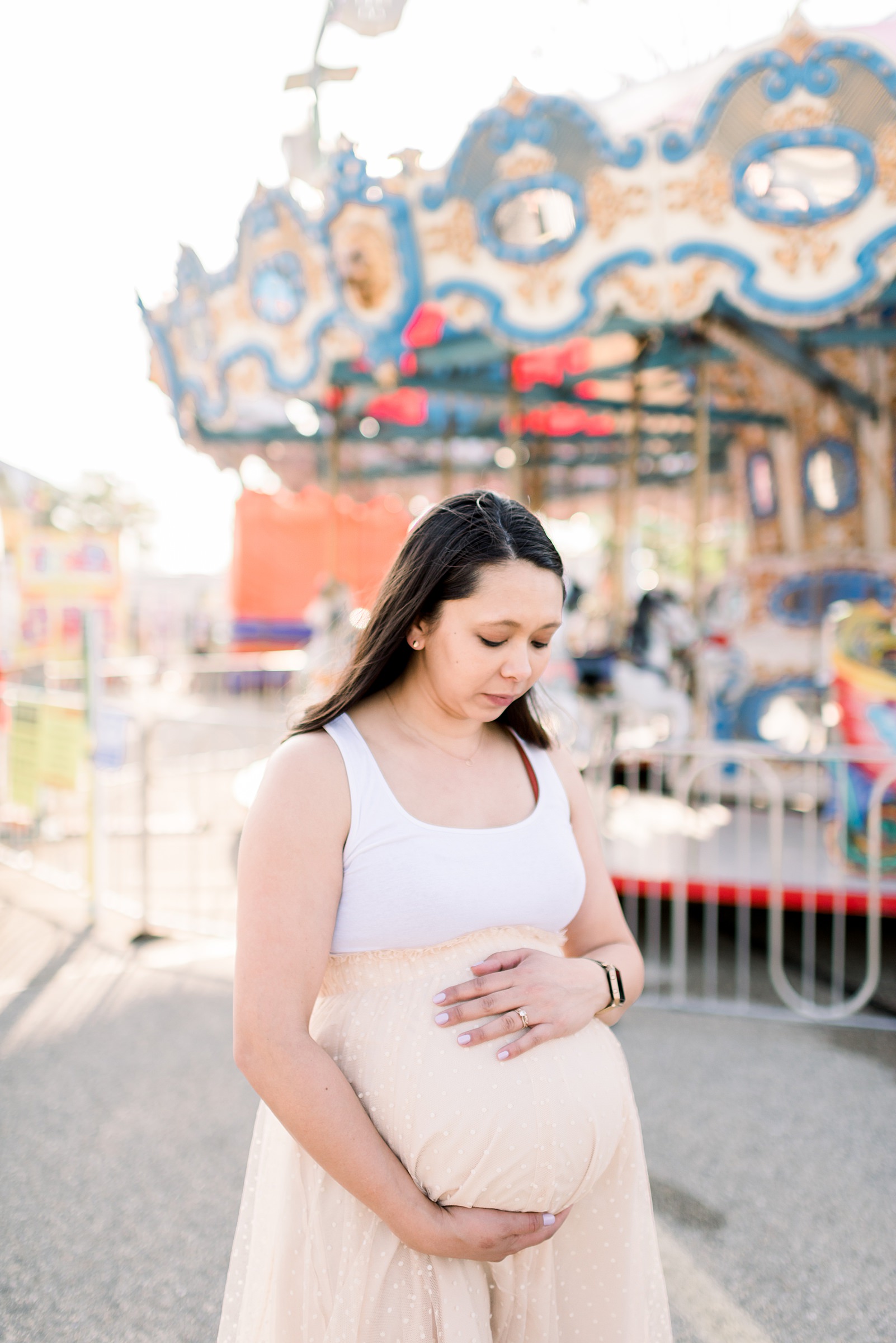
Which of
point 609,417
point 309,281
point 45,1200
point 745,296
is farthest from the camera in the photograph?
point 609,417

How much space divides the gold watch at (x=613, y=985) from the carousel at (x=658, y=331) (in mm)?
1784

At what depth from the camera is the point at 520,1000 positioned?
3.95 feet

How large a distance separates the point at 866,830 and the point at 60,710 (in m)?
3.95

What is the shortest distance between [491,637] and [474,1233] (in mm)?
730

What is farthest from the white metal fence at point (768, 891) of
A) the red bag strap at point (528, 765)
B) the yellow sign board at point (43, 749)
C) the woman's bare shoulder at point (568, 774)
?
the yellow sign board at point (43, 749)

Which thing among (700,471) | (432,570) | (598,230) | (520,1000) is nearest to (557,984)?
(520,1000)

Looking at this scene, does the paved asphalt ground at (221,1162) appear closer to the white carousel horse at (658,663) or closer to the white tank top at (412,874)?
the white tank top at (412,874)

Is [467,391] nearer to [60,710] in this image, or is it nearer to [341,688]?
[60,710]

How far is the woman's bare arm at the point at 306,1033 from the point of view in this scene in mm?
1110

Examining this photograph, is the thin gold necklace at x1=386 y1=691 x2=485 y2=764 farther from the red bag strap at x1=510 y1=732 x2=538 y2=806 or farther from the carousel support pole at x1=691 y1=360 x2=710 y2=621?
the carousel support pole at x1=691 y1=360 x2=710 y2=621

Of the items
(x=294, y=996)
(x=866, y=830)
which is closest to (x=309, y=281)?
(x=866, y=830)

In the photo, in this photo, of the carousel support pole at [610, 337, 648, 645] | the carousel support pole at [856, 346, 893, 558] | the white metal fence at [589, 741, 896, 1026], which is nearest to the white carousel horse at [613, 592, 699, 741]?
the white metal fence at [589, 741, 896, 1026]

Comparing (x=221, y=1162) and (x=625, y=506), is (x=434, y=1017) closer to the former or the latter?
(x=221, y=1162)

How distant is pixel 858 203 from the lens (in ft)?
12.0
